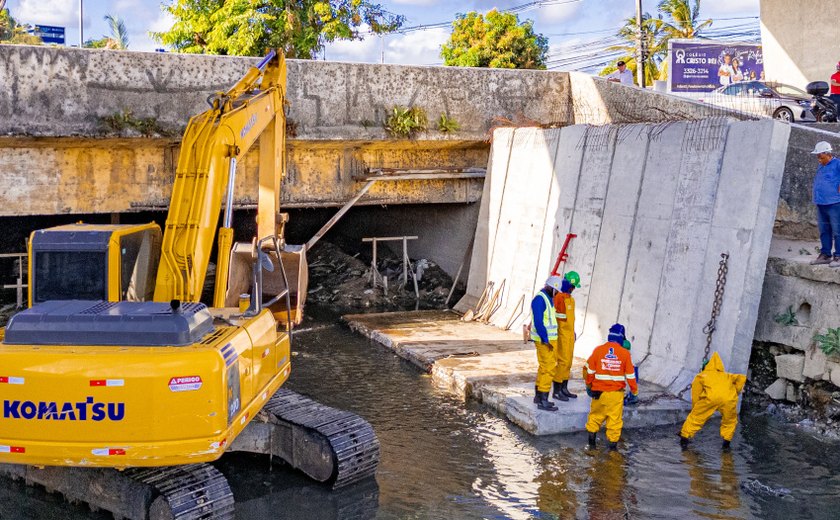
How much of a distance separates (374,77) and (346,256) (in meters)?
6.17

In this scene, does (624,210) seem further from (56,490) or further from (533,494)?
(56,490)

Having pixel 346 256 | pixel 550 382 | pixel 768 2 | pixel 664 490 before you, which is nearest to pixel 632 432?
pixel 550 382

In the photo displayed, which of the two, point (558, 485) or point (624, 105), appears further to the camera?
point (624, 105)

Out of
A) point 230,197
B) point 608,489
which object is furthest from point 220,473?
point 608,489

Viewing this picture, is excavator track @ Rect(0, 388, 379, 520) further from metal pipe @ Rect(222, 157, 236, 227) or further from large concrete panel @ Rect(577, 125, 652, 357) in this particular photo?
large concrete panel @ Rect(577, 125, 652, 357)

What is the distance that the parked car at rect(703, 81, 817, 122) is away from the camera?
63.1 ft

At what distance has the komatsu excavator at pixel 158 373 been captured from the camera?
266 inches

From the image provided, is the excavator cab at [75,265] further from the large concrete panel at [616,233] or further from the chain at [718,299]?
the large concrete panel at [616,233]

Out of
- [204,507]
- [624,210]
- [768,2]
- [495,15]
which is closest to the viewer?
[204,507]

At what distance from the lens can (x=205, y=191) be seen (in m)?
9.23

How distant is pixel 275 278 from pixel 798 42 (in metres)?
17.6

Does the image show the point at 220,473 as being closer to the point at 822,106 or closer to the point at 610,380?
the point at 610,380

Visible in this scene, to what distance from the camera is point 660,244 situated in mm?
12336

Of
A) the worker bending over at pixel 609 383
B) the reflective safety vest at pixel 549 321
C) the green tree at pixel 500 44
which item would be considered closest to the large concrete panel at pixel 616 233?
the reflective safety vest at pixel 549 321
